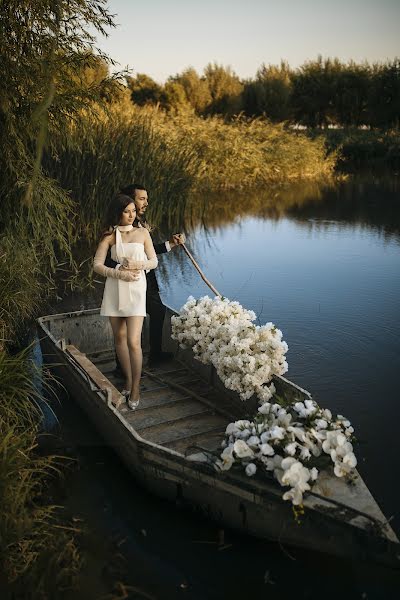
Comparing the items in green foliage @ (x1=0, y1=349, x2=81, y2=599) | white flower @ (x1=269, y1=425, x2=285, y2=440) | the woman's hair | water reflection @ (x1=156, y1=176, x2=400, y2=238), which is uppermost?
the woman's hair

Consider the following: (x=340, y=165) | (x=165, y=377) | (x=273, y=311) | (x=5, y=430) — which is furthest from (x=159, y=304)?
(x=340, y=165)

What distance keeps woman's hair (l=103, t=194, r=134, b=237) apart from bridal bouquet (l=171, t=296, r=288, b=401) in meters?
1.17

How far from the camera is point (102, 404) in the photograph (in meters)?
4.75

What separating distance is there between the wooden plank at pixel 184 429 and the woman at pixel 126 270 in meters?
0.41

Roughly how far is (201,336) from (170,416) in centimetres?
79

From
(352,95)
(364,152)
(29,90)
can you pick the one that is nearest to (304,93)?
(352,95)

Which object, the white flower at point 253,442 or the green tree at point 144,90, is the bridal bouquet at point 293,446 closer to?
the white flower at point 253,442

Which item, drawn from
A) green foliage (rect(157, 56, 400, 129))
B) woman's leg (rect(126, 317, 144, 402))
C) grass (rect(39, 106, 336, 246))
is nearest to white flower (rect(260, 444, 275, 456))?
woman's leg (rect(126, 317, 144, 402))

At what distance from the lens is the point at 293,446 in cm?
358

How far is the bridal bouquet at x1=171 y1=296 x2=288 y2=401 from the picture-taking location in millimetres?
4758

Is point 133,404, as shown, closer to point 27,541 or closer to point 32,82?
point 27,541

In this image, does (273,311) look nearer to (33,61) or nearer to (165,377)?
(165,377)

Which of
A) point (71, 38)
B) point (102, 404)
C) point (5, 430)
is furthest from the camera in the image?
point (71, 38)

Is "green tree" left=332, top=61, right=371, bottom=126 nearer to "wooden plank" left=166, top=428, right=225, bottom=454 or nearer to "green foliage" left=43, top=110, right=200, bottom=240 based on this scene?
"green foliage" left=43, top=110, right=200, bottom=240
